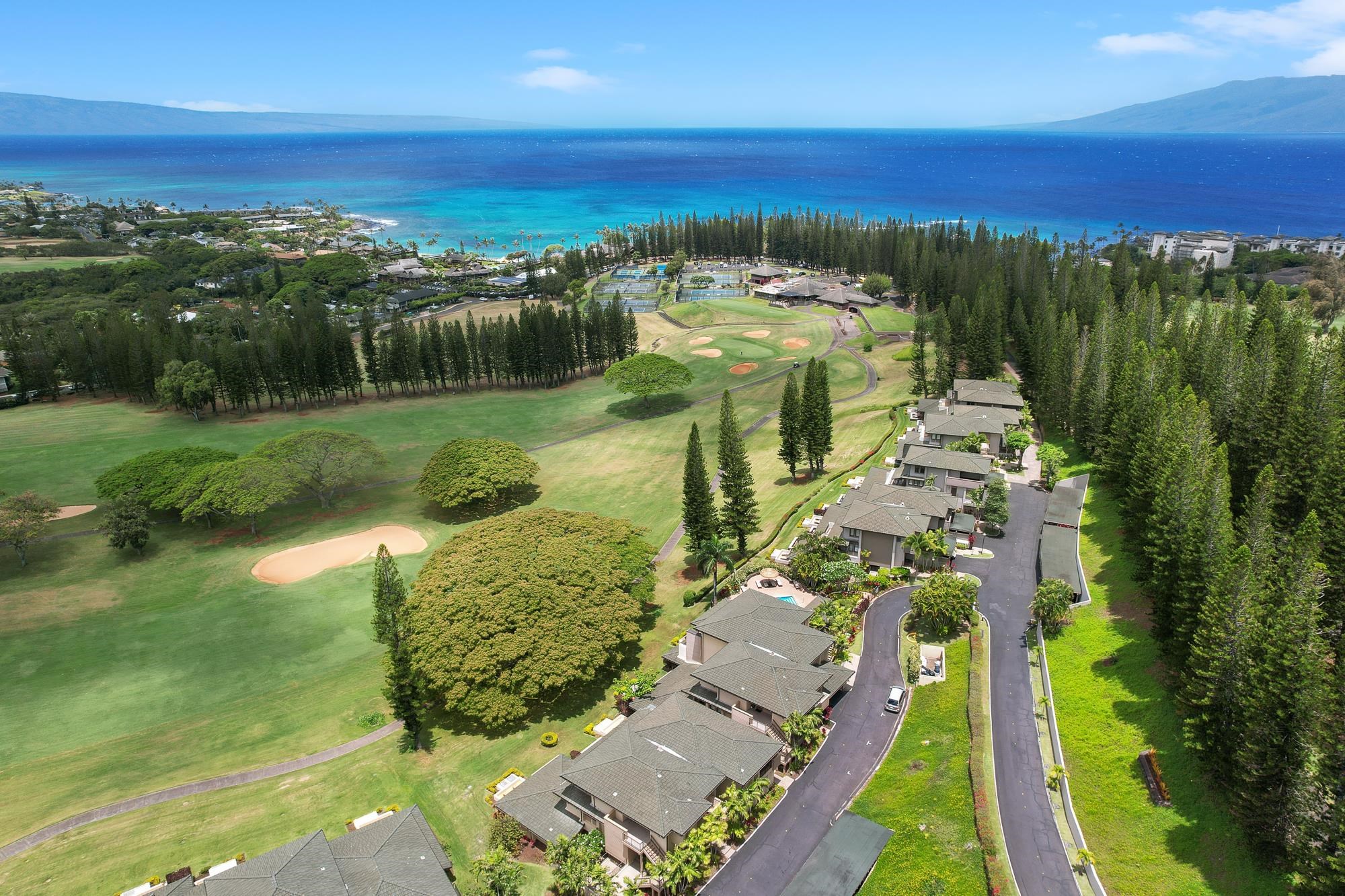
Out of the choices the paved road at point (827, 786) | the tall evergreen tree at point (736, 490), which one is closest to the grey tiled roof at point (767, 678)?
the paved road at point (827, 786)

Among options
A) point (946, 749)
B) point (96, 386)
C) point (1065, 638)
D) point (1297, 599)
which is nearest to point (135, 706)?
point (946, 749)

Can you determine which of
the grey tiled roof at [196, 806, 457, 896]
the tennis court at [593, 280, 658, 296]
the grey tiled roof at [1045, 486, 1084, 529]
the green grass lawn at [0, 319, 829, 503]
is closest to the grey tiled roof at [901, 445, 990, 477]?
the grey tiled roof at [1045, 486, 1084, 529]

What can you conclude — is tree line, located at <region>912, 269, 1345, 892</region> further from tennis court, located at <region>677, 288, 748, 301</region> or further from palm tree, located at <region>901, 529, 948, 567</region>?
tennis court, located at <region>677, 288, 748, 301</region>

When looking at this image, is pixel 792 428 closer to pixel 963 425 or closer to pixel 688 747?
pixel 963 425

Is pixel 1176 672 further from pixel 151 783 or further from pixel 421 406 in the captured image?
pixel 421 406

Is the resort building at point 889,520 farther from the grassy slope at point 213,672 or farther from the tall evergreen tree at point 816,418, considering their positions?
the tall evergreen tree at point 816,418

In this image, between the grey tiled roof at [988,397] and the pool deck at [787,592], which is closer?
the pool deck at [787,592]

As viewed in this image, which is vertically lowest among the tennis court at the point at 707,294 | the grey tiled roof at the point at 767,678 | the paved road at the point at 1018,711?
the paved road at the point at 1018,711
